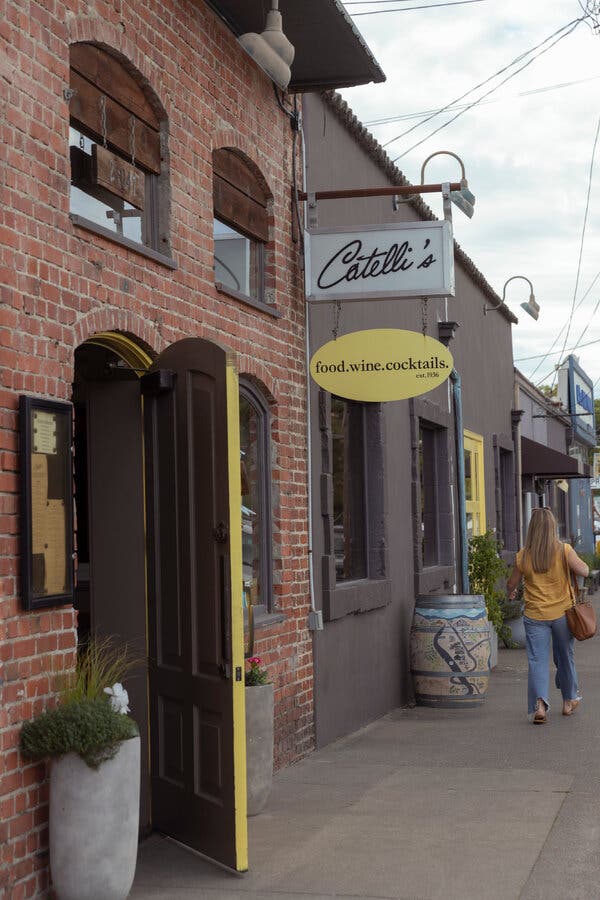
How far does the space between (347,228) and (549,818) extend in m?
4.20

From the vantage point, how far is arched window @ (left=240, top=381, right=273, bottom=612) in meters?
8.47

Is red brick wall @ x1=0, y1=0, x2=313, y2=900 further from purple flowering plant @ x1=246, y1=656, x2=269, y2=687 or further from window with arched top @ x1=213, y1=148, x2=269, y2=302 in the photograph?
purple flowering plant @ x1=246, y1=656, x2=269, y2=687

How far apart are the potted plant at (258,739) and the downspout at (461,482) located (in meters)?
6.27

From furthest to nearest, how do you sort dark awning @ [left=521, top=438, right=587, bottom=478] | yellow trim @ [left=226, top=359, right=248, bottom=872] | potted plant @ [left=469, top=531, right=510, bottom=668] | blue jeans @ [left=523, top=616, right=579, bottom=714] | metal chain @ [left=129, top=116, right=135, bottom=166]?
dark awning @ [left=521, top=438, right=587, bottom=478] → potted plant @ [left=469, top=531, right=510, bottom=668] → blue jeans @ [left=523, top=616, right=579, bottom=714] → metal chain @ [left=129, top=116, right=135, bottom=166] → yellow trim @ [left=226, top=359, right=248, bottom=872]

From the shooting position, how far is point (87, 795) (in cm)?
513

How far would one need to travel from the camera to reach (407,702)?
11766 mm

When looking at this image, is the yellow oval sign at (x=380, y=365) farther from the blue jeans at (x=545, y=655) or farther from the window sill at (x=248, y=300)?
the blue jeans at (x=545, y=655)

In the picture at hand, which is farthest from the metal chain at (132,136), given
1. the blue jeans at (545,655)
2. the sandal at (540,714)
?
the sandal at (540,714)

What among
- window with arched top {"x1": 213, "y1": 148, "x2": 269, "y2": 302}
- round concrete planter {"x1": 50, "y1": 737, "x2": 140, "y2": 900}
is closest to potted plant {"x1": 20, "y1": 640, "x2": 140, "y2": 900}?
round concrete planter {"x1": 50, "y1": 737, "x2": 140, "y2": 900}

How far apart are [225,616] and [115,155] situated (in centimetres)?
257

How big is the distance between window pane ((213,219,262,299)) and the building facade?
2 cm

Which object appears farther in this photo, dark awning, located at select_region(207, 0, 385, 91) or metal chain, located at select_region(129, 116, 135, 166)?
dark awning, located at select_region(207, 0, 385, 91)

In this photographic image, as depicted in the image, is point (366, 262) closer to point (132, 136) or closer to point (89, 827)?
point (132, 136)

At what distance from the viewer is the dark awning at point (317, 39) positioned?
26.6 ft
